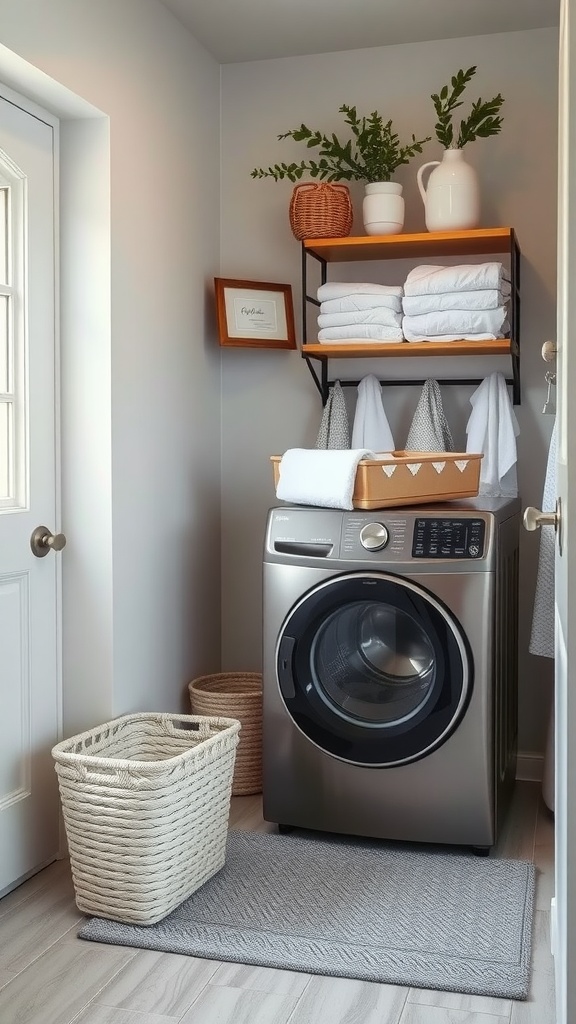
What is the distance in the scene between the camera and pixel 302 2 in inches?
116

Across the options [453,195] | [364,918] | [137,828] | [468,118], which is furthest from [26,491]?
[468,118]

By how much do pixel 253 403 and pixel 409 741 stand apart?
4.57 feet

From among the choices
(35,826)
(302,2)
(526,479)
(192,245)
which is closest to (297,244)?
(192,245)

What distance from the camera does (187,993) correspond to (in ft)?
6.49

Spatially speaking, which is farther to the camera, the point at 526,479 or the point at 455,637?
the point at 526,479

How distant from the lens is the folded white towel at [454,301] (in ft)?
9.45

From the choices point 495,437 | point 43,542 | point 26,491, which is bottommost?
point 43,542

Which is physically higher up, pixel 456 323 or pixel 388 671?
pixel 456 323

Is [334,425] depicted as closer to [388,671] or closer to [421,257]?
[421,257]

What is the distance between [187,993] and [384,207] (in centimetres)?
223

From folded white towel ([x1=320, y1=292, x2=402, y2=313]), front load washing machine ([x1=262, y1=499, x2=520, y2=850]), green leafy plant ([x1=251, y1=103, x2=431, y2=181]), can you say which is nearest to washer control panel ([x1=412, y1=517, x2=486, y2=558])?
front load washing machine ([x1=262, y1=499, x2=520, y2=850])

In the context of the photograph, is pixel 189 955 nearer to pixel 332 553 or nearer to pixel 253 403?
pixel 332 553

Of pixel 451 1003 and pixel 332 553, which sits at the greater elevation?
pixel 332 553

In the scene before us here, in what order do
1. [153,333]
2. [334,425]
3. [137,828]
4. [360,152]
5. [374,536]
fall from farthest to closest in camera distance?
[334,425]
[360,152]
[153,333]
[374,536]
[137,828]
